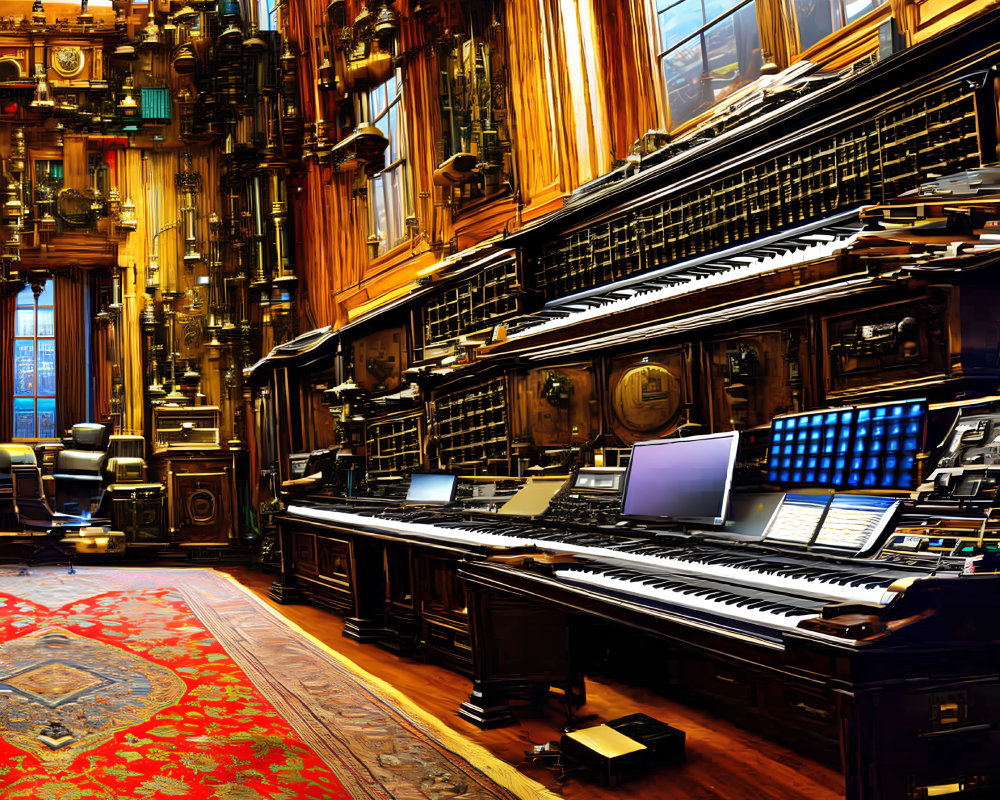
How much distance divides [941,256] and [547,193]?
4.88 meters

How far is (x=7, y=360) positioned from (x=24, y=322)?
2.17 feet

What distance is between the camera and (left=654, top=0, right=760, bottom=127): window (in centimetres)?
600

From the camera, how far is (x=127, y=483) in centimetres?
1290

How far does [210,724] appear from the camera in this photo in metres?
4.20

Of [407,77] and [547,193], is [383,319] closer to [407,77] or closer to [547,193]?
[547,193]

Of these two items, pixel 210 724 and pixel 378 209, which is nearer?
pixel 210 724

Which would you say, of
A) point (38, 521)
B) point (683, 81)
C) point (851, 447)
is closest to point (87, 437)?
point (38, 521)

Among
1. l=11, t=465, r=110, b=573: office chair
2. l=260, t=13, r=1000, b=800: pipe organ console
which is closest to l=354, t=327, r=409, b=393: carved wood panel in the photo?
l=260, t=13, r=1000, b=800: pipe organ console

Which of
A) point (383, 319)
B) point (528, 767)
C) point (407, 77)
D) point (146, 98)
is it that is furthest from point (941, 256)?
point (146, 98)

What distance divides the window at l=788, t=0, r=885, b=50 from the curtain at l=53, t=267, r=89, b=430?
38.9 ft

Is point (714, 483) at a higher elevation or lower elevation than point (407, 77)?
lower

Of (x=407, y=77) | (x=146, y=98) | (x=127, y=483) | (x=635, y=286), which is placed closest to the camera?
(x=635, y=286)

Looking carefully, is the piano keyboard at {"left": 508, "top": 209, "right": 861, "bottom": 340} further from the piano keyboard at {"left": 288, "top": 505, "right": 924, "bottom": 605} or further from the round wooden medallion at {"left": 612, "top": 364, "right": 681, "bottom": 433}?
the piano keyboard at {"left": 288, "top": 505, "right": 924, "bottom": 605}

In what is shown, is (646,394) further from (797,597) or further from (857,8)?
(797,597)
